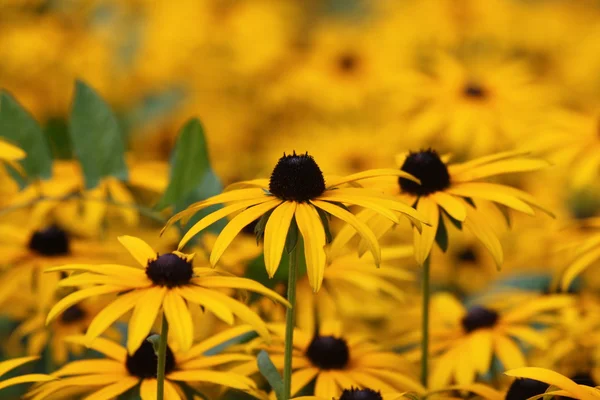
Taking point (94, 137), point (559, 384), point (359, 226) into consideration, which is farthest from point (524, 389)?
point (94, 137)

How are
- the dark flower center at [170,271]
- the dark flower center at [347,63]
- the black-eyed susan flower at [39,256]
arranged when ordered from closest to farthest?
1. the dark flower center at [170,271]
2. the black-eyed susan flower at [39,256]
3. the dark flower center at [347,63]

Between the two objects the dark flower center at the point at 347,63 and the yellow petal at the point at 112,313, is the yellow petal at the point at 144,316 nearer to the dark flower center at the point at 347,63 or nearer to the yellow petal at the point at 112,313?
the yellow petal at the point at 112,313

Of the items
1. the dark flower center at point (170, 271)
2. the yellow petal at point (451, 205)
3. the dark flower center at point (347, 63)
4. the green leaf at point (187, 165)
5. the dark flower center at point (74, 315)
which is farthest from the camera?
the dark flower center at point (347, 63)

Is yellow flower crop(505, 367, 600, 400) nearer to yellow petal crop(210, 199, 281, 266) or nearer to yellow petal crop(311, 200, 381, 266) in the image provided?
yellow petal crop(311, 200, 381, 266)

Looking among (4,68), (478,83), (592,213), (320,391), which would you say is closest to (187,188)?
(320,391)

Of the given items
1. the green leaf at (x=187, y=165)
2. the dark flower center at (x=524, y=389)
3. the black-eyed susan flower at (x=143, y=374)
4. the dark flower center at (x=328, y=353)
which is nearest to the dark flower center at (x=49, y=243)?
the green leaf at (x=187, y=165)

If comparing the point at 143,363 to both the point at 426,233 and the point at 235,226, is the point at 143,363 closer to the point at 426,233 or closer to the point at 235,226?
the point at 235,226
